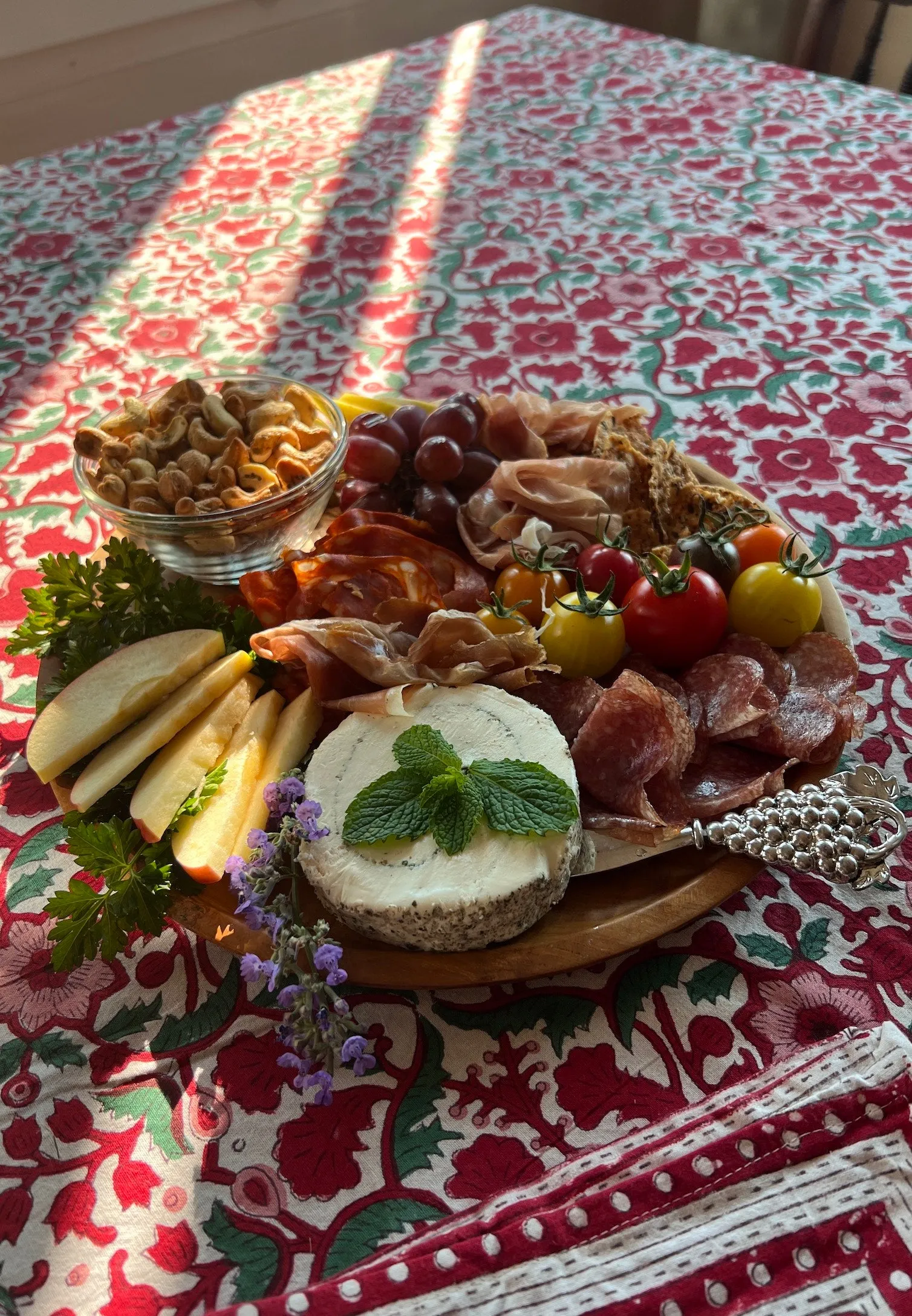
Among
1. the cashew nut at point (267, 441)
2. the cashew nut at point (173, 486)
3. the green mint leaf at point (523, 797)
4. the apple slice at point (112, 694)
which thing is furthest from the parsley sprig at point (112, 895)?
the cashew nut at point (267, 441)

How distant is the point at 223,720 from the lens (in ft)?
4.14

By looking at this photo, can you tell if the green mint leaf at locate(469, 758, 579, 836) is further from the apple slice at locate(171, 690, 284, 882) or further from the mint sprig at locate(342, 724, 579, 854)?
the apple slice at locate(171, 690, 284, 882)

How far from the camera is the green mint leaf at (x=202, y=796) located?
115 centimetres

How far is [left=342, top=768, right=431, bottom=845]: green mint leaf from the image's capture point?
1047 millimetres

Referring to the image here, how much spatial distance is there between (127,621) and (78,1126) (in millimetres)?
680

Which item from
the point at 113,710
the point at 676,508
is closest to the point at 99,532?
the point at 113,710

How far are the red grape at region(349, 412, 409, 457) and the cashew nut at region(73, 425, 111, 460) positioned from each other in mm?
413

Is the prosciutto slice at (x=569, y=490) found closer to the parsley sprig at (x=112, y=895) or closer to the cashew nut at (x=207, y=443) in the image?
the cashew nut at (x=207, y=443)

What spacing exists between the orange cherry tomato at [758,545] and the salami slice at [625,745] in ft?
1.19

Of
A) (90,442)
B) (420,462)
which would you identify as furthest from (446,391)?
(90,442)

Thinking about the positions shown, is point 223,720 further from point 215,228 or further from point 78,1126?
point 215,228

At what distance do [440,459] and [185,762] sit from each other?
672mm

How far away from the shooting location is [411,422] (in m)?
1.68

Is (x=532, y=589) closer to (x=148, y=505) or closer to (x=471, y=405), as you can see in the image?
(x=471, y=405)
